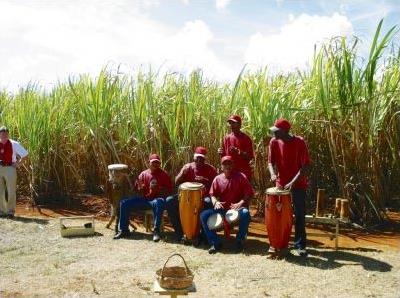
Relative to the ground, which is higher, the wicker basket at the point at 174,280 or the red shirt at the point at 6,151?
the red shirt at the point at 6,151

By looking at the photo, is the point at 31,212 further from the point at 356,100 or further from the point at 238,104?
the point at 356,100

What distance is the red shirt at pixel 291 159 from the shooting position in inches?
268

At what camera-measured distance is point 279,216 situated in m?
6.67

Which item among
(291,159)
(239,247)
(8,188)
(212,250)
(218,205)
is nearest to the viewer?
(291,159)

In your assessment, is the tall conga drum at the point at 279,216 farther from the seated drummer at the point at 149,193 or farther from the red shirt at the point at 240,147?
the seated drummer at the point at 149,193

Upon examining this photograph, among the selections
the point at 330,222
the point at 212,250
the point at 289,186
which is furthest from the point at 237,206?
the point at 330,222

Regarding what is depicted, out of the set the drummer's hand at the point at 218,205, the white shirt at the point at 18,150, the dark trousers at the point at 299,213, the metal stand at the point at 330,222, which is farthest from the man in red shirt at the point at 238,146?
the white shirt at the point at 18,150

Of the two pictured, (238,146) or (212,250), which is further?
(238,146)

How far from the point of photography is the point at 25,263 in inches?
259

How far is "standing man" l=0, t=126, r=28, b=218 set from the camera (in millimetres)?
9742

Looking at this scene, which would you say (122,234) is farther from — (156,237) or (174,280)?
(174,280)

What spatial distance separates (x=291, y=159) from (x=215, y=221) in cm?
128

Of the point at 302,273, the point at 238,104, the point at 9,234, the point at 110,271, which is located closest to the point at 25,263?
the point at 110,271

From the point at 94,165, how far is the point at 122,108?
1.66 meters
